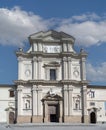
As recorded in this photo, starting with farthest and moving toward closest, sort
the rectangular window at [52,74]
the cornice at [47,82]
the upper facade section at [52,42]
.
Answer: the upper facade section at [52,42] < the rectangular window at [52,74] < the cornice at [47,82]

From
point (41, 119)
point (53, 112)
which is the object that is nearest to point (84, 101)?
point (53, 112)

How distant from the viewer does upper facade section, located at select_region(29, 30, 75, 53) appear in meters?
52.5

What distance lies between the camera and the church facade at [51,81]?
50781mm

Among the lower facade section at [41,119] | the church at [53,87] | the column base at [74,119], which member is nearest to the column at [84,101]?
the church at [53,87]

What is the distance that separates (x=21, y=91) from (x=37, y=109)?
11.6ft

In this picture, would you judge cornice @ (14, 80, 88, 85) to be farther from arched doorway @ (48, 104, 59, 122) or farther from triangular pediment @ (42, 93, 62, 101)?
arched doorway @ (48, 104, 59, 122)

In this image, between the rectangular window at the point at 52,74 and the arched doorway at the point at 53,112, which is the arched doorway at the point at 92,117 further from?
the rectangular window at the point at 52,74

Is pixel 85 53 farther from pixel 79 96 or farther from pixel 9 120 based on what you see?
pixel 9 120

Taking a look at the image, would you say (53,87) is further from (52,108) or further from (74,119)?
(74,119)

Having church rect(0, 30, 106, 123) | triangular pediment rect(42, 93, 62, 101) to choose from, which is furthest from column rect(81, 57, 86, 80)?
triangular pediment rect(42, 93, 62, 101)

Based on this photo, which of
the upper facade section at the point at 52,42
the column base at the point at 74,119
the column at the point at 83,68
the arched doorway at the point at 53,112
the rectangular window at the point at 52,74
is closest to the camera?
the column base at the point at 74,119

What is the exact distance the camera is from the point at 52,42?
52.9m

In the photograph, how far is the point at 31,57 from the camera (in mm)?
52469

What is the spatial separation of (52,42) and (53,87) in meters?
6.92
